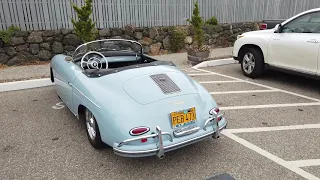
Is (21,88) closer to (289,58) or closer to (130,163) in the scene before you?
(130,163)

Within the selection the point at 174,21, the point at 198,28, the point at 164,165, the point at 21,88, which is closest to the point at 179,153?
the point at 164,165

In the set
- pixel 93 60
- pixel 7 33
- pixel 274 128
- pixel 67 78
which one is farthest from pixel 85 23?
pixel 274 128

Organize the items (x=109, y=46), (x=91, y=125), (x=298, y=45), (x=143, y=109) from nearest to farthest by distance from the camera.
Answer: (x=143, y=109), (x=91, y=125), (x=109, y=46), (x=298, y=45)

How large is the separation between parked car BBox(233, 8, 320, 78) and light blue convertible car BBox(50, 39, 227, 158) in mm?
2958

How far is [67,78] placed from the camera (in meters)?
3.67

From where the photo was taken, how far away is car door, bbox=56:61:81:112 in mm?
3537

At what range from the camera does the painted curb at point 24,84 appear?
5.41 metres

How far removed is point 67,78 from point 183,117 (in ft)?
6.23

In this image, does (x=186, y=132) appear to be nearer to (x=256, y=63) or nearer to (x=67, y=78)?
(x=67, y=78)

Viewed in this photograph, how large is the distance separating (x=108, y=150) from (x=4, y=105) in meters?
2.67

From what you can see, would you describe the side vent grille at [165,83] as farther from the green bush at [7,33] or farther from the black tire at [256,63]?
the green bush at [7,33]

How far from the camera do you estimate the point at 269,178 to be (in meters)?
2.58

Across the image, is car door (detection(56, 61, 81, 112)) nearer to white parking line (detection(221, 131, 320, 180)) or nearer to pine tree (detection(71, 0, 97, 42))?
white parking line (detection(221, 131, 320, 180))

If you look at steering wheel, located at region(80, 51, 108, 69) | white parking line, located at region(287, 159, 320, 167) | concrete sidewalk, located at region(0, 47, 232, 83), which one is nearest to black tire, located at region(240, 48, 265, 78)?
concrete sidewalk, located at region(0, 47, 232, 83)
